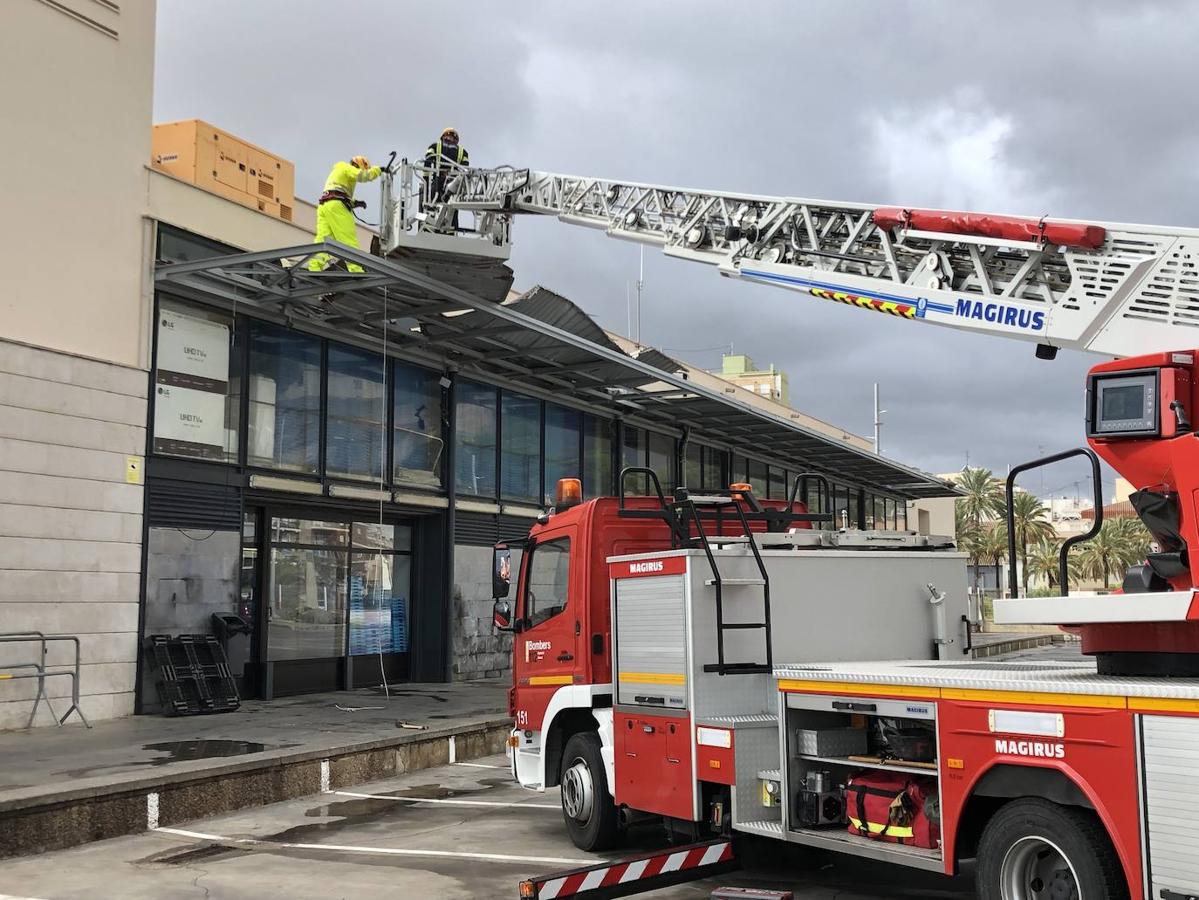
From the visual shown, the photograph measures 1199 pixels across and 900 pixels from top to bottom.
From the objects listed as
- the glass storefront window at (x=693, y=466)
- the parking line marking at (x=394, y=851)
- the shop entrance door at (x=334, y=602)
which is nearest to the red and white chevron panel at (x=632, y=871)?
the parking line marking at (x=394, y=851)

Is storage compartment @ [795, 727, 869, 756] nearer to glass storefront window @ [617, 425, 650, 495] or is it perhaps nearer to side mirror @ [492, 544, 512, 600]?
side mirror @ [492, 544, 512, 600]

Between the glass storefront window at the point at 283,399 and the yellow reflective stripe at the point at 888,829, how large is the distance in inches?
444

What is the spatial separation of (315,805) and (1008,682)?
7.47 meters

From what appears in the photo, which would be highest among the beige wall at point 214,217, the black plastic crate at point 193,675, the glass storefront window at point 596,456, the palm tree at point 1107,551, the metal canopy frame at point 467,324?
the beige wall at point 214,217

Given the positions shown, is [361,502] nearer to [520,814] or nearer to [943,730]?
[520,814]

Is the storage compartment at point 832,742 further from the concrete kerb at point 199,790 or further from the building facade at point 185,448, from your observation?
the concrete kerb at point 199,790

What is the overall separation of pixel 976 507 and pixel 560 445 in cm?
5136

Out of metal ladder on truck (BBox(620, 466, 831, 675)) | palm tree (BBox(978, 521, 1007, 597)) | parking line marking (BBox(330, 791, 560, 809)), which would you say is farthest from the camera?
palm tree (BBox(978, 521, 1007, 597))

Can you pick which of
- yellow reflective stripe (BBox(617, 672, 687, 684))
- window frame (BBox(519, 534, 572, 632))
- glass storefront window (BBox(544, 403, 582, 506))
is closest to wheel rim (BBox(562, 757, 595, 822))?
yellow reflective stripe (BBox(617, 672, 687, 684))

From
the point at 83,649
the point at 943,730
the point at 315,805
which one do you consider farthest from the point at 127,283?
the point at 943,730

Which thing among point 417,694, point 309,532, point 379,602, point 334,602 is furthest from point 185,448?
point 417,694

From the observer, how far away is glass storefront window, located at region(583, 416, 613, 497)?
23.3m

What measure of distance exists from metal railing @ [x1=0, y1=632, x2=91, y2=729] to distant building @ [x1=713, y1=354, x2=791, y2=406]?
47964 millimetres

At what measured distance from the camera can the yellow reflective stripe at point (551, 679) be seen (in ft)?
29.6
